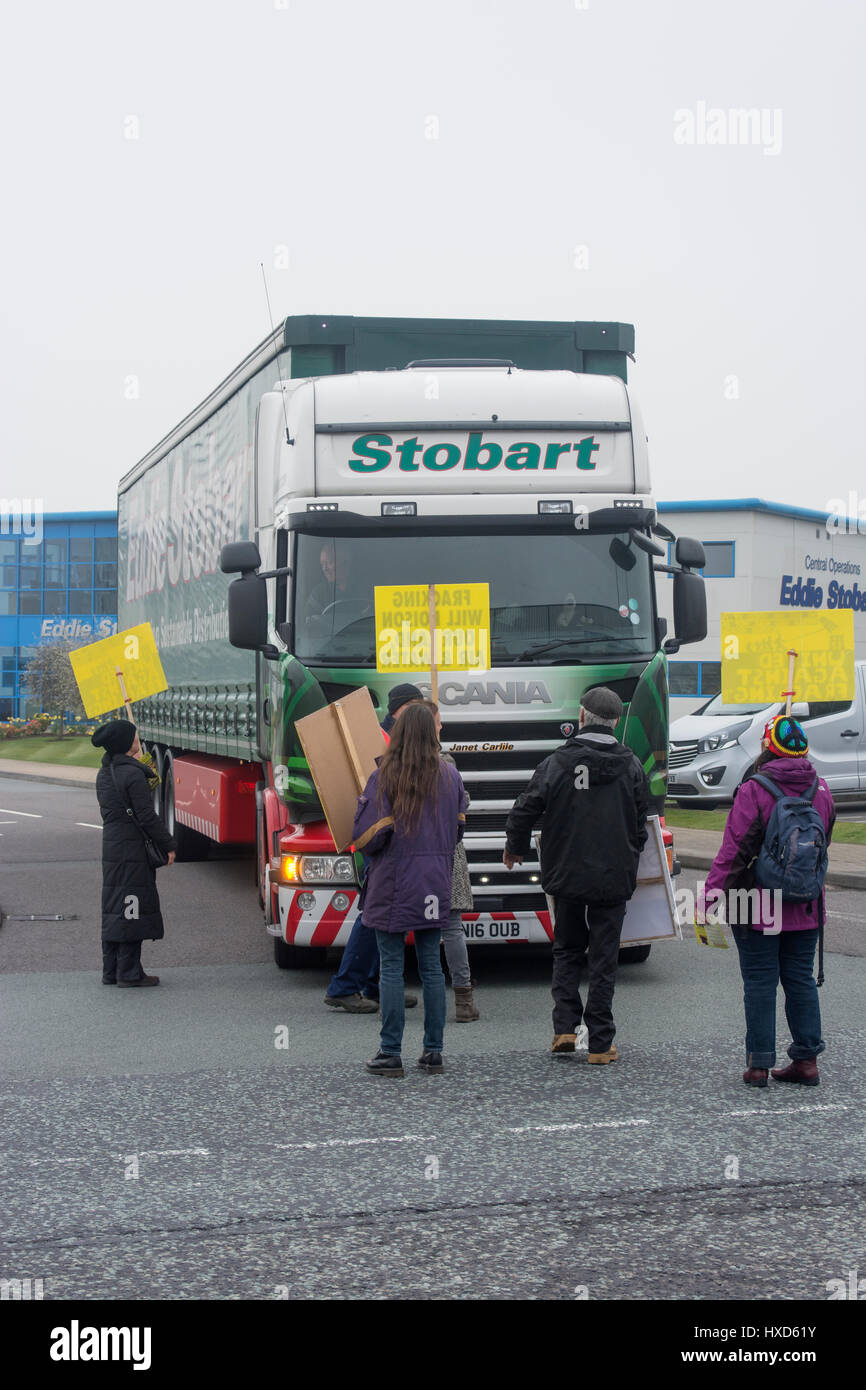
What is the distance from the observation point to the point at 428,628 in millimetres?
9266

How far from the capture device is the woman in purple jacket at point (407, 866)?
730 cm

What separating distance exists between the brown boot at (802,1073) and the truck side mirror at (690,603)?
3.44 meters

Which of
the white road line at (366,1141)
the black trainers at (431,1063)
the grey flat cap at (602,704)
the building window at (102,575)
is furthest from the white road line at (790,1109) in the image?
the building window at (102,575)

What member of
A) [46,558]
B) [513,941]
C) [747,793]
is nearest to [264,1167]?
[747,793]

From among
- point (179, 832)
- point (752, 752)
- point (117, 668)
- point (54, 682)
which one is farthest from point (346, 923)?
point (54, 682)

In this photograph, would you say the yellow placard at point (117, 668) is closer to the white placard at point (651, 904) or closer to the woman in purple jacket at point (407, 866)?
the white placard at point (651, 904)

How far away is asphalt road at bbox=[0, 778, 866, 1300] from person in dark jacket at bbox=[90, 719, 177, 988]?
0.24 metres

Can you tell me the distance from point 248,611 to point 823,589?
2962cm

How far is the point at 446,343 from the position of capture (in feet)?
36.0

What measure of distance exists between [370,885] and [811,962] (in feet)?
6.58

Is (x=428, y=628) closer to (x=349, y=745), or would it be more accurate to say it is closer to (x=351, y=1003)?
(x=349, y=745)

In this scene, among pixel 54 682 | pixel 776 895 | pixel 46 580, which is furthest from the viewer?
pixel 46 580

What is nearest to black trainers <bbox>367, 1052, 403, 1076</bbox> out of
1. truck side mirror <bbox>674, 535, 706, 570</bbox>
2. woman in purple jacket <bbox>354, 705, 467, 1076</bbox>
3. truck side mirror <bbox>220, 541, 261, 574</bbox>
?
woman in purple jacket <bbox>354, 705, 467, 1076</bbox>
